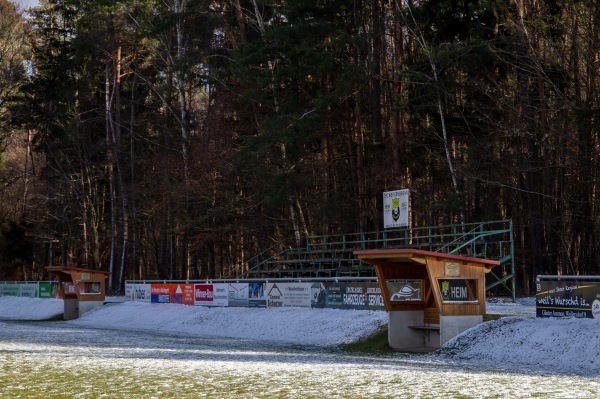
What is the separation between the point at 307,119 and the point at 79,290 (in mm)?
15896

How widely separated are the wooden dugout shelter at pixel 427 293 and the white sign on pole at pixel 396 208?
9622 millimetres

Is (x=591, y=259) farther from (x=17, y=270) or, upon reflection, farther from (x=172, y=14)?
(x=17, y=270)

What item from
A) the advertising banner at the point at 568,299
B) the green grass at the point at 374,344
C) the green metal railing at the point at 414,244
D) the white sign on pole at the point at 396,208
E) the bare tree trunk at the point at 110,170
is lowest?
the green grass at the point at 374,344

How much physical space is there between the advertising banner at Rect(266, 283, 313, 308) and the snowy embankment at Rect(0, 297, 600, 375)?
36 centimetres

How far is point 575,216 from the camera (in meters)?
40.6

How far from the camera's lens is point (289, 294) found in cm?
3466

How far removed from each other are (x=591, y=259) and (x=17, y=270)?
6353 cm

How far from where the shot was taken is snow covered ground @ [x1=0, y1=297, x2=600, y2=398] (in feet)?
51.3

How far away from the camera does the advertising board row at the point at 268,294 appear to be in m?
31.0

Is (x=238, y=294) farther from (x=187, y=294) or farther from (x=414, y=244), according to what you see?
(x=414, y=244)

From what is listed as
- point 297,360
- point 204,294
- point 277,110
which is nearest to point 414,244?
point 204,294

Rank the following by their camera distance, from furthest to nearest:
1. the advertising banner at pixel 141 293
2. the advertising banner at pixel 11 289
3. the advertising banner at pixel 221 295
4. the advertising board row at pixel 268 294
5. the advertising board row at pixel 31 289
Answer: the advertising banner at pixel 11 289 < the advertising board row at pixel 31 289 < the advertising banner at pixel 141 293 < the advertising banner at pixel 221 295 < the advertising board row at pixel 268 294

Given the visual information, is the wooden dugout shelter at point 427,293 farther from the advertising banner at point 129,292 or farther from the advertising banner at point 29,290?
the advertising banner at point 29,290

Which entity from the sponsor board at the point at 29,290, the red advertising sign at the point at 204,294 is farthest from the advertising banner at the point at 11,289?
the red advertising sign at the point at 204,294
